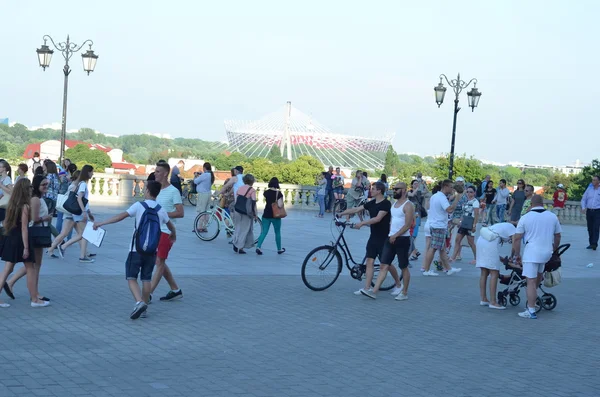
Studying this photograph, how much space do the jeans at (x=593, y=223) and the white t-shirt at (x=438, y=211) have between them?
8.73 m

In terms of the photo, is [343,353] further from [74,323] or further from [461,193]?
[461,193]

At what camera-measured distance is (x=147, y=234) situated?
30.8ft

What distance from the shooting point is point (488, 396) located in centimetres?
706

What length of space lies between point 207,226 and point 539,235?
915cm

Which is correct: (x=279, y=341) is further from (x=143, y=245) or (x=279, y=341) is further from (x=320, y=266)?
(x=320, y=266)

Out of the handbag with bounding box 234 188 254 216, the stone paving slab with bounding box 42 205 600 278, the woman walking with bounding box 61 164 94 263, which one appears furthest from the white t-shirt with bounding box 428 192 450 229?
the woman walking with bounding box 61 164 94 263

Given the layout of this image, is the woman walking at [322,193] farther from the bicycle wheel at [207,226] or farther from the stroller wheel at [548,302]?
the stroller wheel at [548,302]

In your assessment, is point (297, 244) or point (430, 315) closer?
point (430, 315)

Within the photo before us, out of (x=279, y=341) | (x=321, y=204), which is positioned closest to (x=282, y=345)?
(x=279, y=341)

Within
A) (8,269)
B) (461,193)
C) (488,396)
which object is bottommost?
(488,396)

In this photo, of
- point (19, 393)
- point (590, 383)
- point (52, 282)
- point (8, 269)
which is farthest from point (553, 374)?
point (52, 282)

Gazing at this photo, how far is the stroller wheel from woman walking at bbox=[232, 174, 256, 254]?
6258 millimetres

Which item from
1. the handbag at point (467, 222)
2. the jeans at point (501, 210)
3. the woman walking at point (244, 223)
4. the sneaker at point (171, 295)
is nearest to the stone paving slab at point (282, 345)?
the sneaker at point (171, 295)

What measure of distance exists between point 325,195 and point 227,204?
39.0ft
